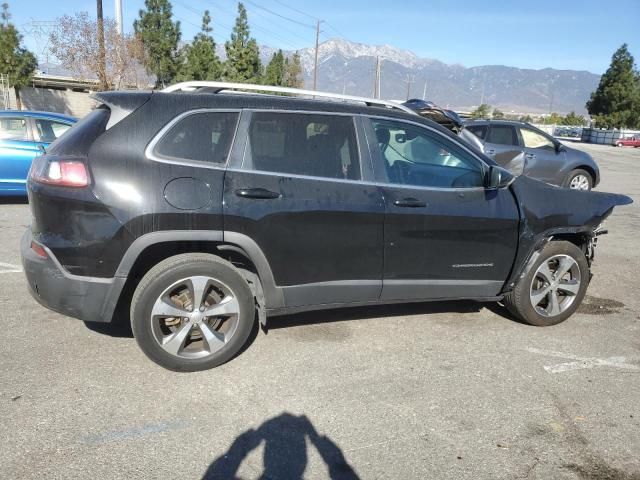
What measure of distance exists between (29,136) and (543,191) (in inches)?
316

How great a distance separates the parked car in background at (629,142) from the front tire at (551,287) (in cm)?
5178

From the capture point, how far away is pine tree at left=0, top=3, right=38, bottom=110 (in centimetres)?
2983

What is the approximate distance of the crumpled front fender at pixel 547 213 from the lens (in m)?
4.20

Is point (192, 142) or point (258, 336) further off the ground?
point (192, 142)

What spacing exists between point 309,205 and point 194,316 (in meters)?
1.04

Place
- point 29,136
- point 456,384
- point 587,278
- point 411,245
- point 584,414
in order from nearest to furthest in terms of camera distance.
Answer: point 584,414 < point 456,384 < point 411,245 < point 587,278 < point 29,136

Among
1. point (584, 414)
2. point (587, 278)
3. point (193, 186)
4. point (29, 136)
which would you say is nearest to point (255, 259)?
point (193, 186)

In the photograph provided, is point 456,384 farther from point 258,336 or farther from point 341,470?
point 258,336

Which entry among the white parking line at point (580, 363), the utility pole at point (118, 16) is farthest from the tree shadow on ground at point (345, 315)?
the utility pole at point (118, 16)

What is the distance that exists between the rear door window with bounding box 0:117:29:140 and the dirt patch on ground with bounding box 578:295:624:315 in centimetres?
847

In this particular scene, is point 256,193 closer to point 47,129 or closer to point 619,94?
point 47,129

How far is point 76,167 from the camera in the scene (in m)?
3.25

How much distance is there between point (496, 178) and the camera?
3996 millimetres

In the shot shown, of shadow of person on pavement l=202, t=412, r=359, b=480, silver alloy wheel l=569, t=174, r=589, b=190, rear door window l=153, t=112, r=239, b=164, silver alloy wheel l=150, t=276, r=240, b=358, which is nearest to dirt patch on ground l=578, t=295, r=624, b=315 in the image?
shadow of person on pavement l=202, t=412, r=359, b=480
